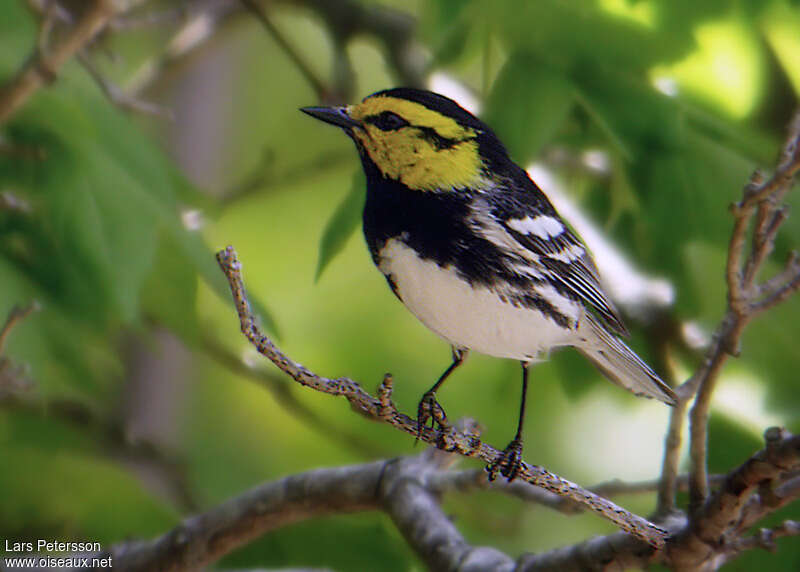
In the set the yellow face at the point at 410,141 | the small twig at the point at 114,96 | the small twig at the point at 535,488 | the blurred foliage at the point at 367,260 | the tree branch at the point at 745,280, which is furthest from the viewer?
the small twig at the point at 114,96

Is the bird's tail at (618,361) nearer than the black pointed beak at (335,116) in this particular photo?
No

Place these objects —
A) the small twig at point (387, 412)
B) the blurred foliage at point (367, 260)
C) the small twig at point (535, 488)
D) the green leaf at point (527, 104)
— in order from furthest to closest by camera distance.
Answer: the blurred foliage at point (367, 260) < the green leaf at point (527, 104) < the small twig at point (535, 488) < the small twig at point (387, 412)

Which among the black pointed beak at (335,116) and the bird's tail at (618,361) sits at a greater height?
the black pointed beak at (335,116)

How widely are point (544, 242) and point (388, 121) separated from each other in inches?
12.0

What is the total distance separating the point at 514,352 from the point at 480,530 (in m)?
1.86

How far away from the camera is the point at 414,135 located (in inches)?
53.4

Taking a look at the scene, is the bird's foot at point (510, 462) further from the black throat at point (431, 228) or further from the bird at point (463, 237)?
the black throat at point (431, 228)

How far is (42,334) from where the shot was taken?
2.03 meters

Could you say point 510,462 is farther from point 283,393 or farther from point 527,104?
point 283,393

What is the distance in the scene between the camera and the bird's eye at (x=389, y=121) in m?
1.33

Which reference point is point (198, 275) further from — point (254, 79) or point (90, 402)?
point (254, 79)

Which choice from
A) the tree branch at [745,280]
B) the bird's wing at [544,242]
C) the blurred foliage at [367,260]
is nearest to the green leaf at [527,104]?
the blurred foliage at [367,260]

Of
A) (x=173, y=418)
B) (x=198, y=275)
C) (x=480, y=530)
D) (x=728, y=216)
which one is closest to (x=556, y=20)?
(x=728, y=216)

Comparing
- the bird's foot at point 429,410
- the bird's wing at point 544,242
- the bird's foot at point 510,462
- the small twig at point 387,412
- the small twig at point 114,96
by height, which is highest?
the small twig at point 114,96
